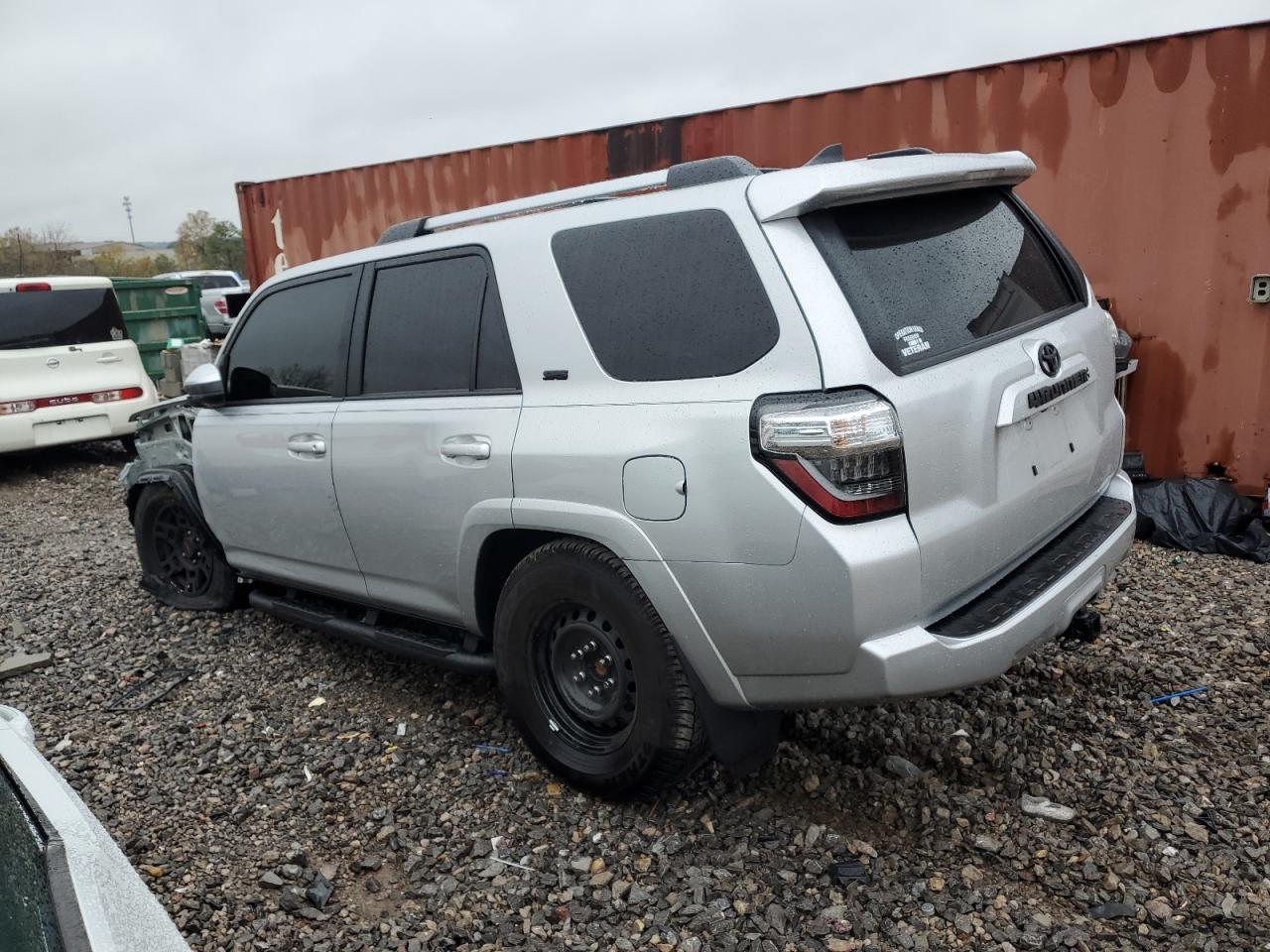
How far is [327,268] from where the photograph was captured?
3.79m

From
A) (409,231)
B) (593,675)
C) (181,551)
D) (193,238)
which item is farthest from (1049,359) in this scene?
(193,238)

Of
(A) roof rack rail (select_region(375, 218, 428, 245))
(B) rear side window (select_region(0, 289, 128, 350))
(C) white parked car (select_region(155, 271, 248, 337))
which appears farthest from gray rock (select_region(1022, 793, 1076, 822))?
(C) white parked car (select_region(155, 271, 248, 337))

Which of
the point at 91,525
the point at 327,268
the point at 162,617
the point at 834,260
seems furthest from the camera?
the point at 91,525

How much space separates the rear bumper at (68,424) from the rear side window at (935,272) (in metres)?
8.29

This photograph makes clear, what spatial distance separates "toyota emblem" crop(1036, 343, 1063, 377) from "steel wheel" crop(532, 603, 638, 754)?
1.42 metres

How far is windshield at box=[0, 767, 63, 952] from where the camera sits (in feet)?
4.19

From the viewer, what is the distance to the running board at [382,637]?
10.8ft

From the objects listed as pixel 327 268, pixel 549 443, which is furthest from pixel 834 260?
pixel 327 268

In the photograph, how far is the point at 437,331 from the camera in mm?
3307

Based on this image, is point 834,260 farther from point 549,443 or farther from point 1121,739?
point 1121,739

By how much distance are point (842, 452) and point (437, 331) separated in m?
1.64

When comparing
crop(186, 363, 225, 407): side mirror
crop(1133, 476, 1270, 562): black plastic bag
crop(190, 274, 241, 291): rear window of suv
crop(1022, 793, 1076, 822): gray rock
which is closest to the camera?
crop(1022, 793, 1076, 822): gray rock

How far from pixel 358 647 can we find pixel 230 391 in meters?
1.29

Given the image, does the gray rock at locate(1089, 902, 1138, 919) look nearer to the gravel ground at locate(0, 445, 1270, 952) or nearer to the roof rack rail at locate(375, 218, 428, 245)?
the gravel ground at locate(0, 445, 1270, 952)
